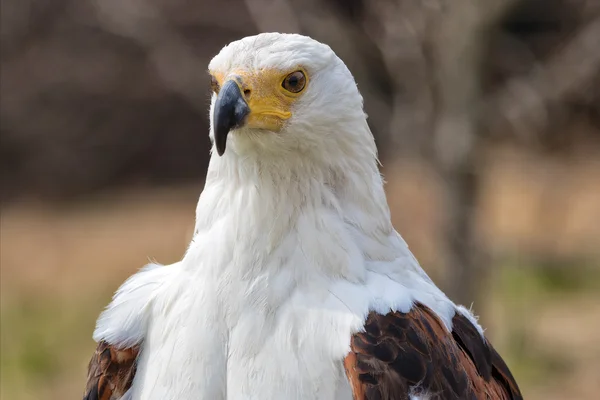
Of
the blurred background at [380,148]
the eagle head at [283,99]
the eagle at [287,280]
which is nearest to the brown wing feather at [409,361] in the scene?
the eagle at [287,280]

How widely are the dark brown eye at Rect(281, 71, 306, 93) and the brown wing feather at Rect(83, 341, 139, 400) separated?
1.14m

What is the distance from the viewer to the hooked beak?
3.29 m

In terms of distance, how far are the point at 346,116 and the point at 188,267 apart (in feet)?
2.67

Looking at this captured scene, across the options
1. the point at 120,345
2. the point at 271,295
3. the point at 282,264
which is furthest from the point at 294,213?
the point at 120,345

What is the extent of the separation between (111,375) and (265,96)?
1.24 metres

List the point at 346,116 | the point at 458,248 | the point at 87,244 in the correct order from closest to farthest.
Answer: the point at 346,116, the point at 458,248, the point at 87,244

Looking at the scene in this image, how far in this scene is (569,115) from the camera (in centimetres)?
1456

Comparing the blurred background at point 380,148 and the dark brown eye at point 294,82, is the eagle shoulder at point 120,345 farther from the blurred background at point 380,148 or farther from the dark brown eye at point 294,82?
the blurred background at point 380,148

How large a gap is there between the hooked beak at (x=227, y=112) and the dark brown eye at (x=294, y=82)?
19 centimetres

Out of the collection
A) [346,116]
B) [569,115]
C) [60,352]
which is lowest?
[60,352]

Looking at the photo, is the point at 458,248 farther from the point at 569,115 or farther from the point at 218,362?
the point at 569,115

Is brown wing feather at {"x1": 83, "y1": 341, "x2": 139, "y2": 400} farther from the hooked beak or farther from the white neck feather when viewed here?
the hooked beak

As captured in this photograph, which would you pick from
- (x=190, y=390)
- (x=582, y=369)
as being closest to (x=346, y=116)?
(x=190, y=390)

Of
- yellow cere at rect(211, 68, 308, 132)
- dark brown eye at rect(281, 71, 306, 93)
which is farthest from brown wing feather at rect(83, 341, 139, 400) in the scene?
dark brown eye at rect(281, 71, 306, 93)
